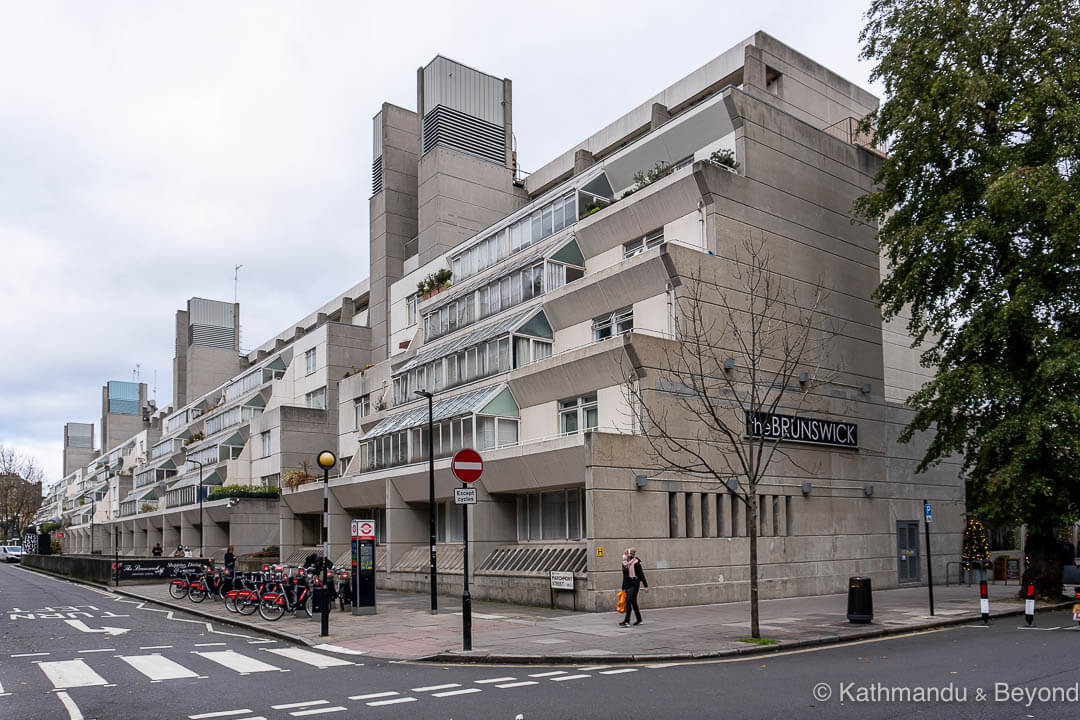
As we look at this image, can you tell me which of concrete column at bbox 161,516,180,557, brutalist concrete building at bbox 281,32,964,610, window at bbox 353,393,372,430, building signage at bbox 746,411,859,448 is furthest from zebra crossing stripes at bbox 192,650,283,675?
concrete column at bbox 161,516,180,557

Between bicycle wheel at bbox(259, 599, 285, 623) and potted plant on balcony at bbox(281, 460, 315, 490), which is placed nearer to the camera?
bicycle wheel at bbox(259, 599, 285, 623)

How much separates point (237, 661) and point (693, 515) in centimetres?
1557

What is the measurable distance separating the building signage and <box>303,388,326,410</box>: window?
114 feet

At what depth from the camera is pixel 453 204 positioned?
47625mm

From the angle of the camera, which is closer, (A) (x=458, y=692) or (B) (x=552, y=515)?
(A) (x=458, y=692)

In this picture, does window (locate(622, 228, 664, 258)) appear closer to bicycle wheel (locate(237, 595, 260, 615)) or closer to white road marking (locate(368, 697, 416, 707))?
bicycle wheel (locate(237, 595, 260, 615))

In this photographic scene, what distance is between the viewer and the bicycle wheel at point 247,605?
24781 millimetres

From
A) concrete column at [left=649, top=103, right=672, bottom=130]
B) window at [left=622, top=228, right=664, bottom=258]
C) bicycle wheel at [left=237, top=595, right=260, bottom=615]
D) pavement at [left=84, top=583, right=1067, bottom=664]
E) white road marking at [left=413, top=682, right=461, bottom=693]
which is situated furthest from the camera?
concrete column at [left=649, top=103, right=672, bottom=130]

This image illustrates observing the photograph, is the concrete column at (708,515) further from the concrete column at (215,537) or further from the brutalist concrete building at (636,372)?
the concrete column at (215,537)

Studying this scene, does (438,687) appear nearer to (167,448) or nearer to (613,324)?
(613,324)

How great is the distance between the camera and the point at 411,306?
48.1m

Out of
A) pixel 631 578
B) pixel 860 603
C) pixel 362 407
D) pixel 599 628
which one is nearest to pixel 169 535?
pixel 362 407

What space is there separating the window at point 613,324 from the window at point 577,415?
105 inches

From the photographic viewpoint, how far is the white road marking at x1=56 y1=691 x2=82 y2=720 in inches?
423
